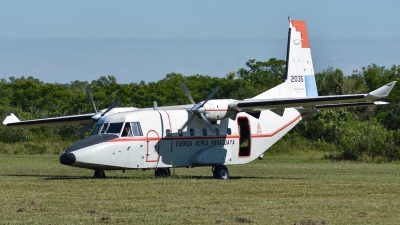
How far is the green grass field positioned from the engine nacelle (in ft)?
9.94

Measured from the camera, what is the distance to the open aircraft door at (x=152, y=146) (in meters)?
24.8

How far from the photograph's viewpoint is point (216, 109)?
2556 cm

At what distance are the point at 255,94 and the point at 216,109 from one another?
36.7 m

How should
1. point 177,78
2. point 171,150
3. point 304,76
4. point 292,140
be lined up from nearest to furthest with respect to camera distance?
1. point 171,150
2. point 304,76
3. point 292,140
4. point 177,78

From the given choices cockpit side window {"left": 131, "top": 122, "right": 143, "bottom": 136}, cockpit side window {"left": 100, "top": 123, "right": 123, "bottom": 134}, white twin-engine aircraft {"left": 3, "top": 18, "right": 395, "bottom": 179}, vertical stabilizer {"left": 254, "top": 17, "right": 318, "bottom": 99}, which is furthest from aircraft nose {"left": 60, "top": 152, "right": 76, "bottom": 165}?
vertical stabilizer {"left": 254, "top": 17, "right": 318, "bottom": 99}

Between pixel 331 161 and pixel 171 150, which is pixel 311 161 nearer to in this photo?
pixel 331 161

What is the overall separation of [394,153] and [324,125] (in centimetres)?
1494

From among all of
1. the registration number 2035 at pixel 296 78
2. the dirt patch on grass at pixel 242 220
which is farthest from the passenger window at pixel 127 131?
the dirt patch on grass at pixel 242 220

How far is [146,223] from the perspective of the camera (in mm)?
13742

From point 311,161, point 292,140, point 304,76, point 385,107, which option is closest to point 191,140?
point 304,76

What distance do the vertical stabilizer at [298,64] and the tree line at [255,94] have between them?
1066 cm

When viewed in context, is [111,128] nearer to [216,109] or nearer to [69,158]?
[69,158]

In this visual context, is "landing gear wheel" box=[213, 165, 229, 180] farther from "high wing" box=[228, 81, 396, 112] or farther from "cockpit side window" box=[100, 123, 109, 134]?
"cockpit side window" box=[100, 123, 109, 134]

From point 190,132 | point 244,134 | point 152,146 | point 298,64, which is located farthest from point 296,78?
point 152,146
